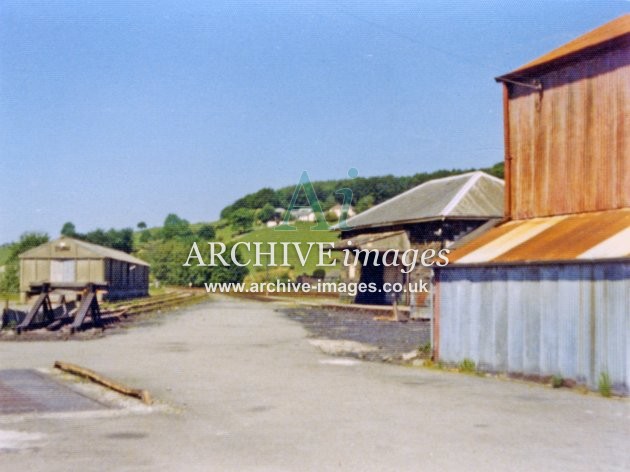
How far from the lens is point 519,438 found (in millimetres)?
7648

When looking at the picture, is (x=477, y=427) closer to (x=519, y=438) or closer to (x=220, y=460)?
(x=519, y=438)

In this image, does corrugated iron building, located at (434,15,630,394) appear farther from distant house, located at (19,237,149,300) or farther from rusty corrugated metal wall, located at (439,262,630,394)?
distant house, located at (19,237,149,300)

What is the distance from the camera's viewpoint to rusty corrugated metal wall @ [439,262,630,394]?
10.7 meters

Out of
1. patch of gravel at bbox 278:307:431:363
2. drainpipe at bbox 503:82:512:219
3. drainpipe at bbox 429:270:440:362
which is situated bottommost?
patch of gravel at bbox 278:307:431:363

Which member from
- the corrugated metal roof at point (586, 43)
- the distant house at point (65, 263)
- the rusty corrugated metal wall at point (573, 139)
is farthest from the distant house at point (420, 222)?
the distant house at point (65, 263)

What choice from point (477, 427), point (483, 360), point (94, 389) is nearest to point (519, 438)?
point (477, 427)

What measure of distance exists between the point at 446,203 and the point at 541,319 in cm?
1890

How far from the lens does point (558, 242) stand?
1281cm

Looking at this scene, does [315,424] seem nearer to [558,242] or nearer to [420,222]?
[558,242]

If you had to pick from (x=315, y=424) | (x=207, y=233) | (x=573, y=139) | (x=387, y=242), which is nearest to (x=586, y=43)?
(x=573, y=139)

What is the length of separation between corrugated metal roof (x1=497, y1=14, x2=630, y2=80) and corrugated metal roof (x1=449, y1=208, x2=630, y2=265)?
10.8 feet

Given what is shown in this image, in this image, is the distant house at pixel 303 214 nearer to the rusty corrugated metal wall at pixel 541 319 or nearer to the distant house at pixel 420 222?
the distant house at pixel 420 222

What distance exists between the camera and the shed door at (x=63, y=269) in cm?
5031

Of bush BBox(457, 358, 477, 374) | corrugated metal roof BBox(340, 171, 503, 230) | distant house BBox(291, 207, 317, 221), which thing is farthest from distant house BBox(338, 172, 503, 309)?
bush BBox(457, 358, 477, 374)
